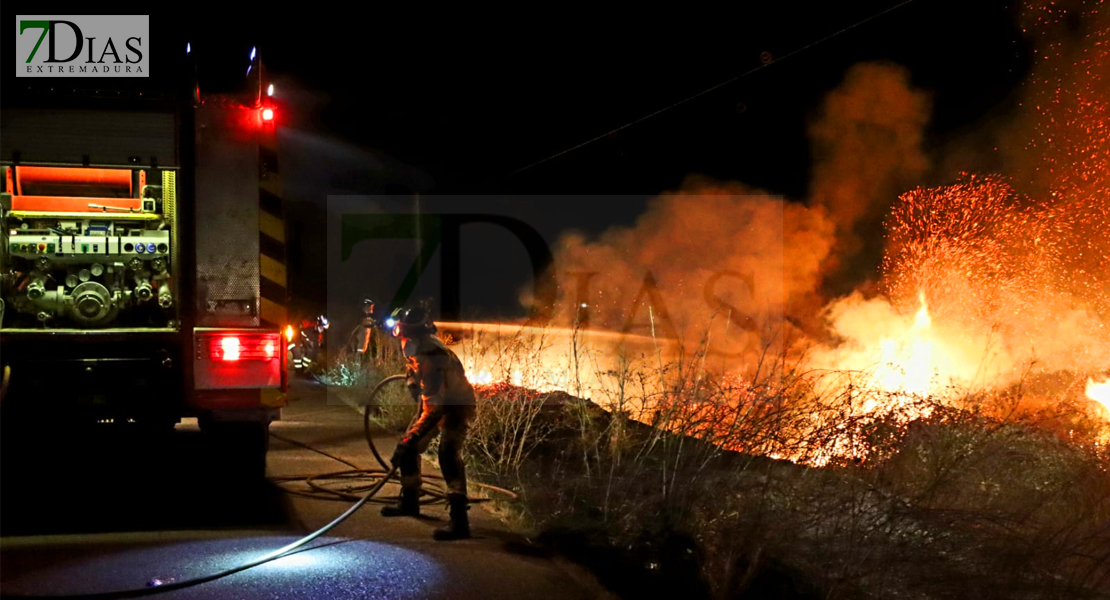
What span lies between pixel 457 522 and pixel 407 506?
2.74ft

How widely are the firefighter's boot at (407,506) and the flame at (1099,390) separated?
350 inches

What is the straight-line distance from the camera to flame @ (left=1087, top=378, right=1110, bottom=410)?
39.2ft

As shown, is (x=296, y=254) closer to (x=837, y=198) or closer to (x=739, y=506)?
(x=739, y=506)

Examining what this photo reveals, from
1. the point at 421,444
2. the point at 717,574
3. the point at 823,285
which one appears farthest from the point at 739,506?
the point at 823,285

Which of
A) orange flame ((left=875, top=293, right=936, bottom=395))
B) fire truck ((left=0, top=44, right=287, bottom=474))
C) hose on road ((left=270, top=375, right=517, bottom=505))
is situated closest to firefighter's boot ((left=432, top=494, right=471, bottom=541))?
hose on road ((left=270, top=375, right=517, bottom=505))

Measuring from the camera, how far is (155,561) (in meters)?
5.53

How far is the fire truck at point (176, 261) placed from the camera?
657 cm

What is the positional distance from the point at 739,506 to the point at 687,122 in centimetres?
1711

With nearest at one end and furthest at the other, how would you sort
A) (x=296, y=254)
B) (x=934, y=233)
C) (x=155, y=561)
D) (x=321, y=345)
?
1. (x=155, y=561)
2. (x=296, y=254)
3. (x=934, y=233)
4. (x=321, y=345)

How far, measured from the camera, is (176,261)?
6.80 meters

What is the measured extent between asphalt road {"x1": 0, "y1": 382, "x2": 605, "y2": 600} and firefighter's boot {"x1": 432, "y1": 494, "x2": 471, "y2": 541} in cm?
9

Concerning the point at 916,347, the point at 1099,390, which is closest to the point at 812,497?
the point at 1099,390

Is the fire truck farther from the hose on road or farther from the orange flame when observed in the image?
the orange flame

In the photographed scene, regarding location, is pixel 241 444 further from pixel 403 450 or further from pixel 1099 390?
pixel 1099 390
